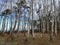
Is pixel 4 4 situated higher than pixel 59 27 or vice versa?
pixel 4 4

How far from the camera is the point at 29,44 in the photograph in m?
21.7

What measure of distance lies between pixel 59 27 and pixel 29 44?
27.5 meters

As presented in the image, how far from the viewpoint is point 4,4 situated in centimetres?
2961

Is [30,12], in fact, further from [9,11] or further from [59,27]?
[59,27]

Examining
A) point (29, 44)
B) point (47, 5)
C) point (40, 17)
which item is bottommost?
point (29, 44)

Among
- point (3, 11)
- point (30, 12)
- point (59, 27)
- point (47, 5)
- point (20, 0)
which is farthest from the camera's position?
point (59, 27)

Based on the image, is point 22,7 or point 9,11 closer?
point 22,7

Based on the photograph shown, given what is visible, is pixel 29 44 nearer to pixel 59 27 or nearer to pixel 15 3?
pixel 15 3

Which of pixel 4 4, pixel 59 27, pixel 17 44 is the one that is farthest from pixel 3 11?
pixel 59 27

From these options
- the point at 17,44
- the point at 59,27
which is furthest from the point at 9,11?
the point at 59,27

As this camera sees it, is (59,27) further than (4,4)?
Yes

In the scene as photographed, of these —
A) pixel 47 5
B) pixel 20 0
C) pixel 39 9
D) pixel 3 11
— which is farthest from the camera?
pixel 39 9

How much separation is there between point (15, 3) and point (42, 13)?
1322cm

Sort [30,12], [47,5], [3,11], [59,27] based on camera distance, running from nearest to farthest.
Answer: [30,12], [3,11], [47,5], [59,27]
